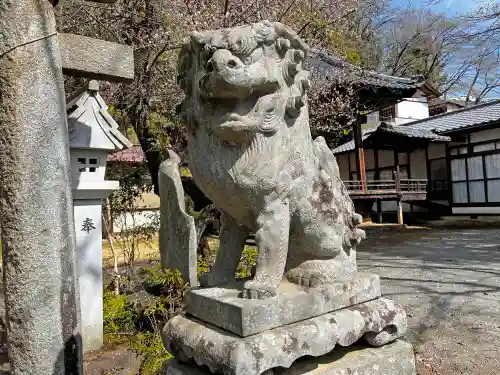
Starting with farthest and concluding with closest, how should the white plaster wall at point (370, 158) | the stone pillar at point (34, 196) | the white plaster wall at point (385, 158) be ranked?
the white plaster wall at point (370, 158)
the white plaster wall at point (385, 158)
the stone pillar at point (34, 196)

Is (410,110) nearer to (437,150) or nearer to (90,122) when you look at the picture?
(437,150)

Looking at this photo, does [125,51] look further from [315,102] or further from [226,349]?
[315,102]

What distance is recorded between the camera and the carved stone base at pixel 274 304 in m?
1.50

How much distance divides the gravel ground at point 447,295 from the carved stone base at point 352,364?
162 centimetres

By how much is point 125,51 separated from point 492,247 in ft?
31.0

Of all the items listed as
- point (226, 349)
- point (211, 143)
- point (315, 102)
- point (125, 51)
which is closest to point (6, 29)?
point (125, 51)

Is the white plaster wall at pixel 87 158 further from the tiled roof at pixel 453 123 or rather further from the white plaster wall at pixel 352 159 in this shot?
the white plaster wall at pixel 352 159

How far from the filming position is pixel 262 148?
1.62 metres

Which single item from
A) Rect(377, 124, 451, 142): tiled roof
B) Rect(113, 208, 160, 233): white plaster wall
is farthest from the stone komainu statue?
Rect(377, 124, 451, 142): tiled roof

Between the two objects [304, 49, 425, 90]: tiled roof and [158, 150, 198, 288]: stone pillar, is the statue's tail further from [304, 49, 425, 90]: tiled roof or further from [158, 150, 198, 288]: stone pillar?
[304, 49, 425, 90]: tiled roof

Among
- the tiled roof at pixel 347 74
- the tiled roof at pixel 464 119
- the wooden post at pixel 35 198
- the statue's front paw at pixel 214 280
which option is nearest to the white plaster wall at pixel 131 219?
the wooden post at pixel 35 198

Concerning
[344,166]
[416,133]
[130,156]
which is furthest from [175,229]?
[344,166]

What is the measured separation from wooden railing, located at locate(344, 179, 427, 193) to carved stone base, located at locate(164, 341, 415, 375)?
13218mm

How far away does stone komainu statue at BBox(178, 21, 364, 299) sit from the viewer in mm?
1555
